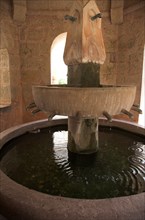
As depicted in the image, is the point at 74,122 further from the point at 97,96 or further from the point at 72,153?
the point at 97,96

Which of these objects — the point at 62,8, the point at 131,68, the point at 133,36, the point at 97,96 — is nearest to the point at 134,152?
the point at 97,96

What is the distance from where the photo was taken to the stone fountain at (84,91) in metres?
1.39

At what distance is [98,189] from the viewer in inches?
54.7

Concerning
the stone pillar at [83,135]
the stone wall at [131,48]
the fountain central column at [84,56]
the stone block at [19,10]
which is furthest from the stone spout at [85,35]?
Answer: the stone block at [19,10]

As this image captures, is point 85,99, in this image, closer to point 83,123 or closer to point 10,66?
point 83,123

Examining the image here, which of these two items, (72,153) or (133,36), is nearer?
(72,153)

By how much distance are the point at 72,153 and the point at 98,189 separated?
66cm

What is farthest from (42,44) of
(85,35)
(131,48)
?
(85,35)

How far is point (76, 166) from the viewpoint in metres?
1.74

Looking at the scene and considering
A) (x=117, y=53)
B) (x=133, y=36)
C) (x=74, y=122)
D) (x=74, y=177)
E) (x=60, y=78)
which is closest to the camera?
(x=74, y=177)

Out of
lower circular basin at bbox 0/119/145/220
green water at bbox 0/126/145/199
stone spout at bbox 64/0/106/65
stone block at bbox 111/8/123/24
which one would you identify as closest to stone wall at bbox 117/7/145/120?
stone block at bbox 111/8/123/24

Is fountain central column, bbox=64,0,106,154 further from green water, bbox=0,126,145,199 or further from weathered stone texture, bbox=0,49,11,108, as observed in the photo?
weathered stone texture, bbox=0,49,11,108

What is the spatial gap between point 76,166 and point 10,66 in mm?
3327

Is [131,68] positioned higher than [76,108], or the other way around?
[131,68]
